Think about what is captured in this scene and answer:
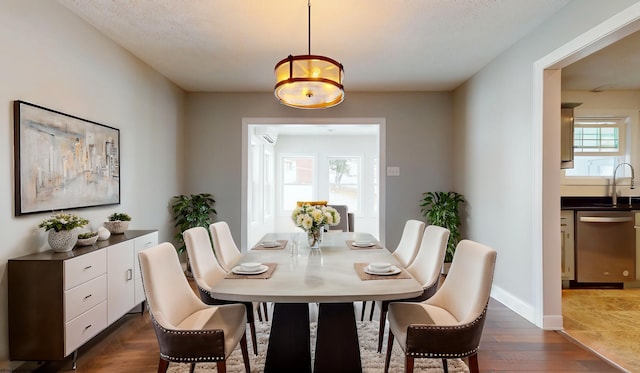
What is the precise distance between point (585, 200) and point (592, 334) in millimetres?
2390

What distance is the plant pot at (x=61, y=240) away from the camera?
232cm

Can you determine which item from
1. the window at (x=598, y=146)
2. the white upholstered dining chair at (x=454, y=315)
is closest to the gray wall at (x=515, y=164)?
the white upholstered dining chair at (x=454, y=315)

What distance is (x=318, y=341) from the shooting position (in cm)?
198

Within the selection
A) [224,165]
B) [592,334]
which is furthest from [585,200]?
[224,165]

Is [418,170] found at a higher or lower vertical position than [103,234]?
higher

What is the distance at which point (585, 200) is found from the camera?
15.0ft

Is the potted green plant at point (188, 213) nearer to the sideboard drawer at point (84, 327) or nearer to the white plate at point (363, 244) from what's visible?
the sideboard drawer at point (84, 327)

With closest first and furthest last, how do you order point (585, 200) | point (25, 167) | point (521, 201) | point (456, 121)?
point (25, 167)
point (521, 201)
point (585, 200)
point (456, 121)

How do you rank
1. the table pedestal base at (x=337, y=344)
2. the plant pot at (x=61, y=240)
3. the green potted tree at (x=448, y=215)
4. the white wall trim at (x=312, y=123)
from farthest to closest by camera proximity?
the white wall trim at (x=312, y=123) < the green potted tree at (x=448, y=215) < the plant pot at (x=61, y=240) < the table pedestal base at (x=337, y=344)

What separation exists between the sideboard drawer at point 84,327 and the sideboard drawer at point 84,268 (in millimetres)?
237

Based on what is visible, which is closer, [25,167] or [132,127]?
[25,167]

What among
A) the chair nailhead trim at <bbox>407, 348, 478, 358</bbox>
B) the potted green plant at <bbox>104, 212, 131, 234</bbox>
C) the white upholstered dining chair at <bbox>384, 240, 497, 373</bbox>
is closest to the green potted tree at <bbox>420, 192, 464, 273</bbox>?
the white upholstered dining chair at <bbox>384, 240, 497, 373</bbox>

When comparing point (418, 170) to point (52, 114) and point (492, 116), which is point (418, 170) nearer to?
point (492, 116)

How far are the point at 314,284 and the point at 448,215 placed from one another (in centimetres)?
328
